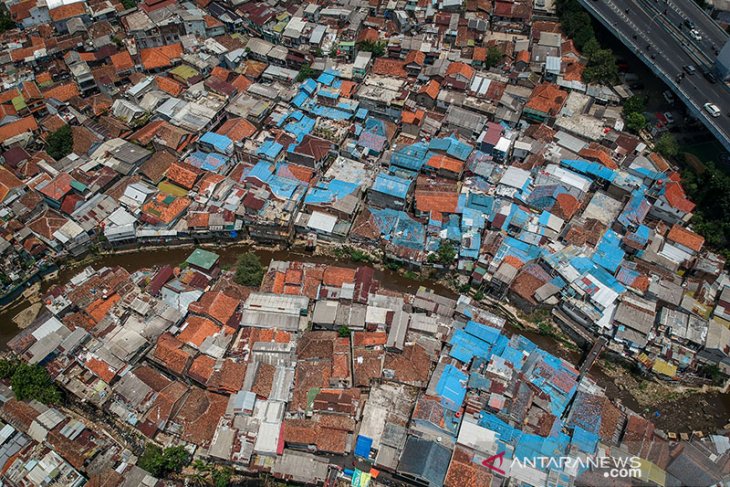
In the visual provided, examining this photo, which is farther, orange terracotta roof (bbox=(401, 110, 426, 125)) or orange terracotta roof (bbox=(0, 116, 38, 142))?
orange terracotta roof (bbox=(401, 110, 426, 125))

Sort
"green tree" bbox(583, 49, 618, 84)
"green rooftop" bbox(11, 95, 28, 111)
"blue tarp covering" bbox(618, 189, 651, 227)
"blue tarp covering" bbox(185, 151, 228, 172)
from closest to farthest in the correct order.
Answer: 1. "blue tarp covering" bbox(618, 189, 651, 227)
2. "blue tarp covering" bbox(185, 151, 228, 172)
3. "green rooftop" bbox(11, 95, 28, 111)
4. "green tree" bbox(583, 49, 618, 84)

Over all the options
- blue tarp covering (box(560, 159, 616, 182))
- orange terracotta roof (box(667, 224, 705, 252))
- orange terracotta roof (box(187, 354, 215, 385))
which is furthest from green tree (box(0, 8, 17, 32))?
orange terracotta roof (box(667, 224, 705, 252))

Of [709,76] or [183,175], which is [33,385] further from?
[709,76]

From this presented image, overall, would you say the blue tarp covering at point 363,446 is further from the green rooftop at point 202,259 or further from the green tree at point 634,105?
the green tree at point 634,105

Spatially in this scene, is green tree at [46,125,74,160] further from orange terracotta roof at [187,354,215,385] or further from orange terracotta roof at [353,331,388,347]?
orange terracotta roof at [353,331,388,347]

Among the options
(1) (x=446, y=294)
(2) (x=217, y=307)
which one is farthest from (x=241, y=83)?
(1) (x=446, y=294)

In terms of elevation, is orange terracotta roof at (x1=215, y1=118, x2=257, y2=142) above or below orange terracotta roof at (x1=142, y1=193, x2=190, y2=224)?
above
